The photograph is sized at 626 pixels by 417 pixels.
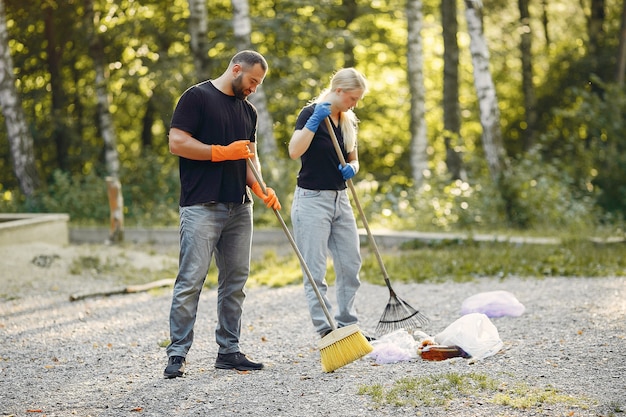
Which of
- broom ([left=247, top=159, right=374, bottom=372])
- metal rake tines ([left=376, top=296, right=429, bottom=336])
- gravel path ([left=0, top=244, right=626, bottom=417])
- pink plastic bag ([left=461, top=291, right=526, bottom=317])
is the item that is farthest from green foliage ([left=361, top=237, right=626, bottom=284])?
broom ([left=247, top=159, right=374, bottom=372])

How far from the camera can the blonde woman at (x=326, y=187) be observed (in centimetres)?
593

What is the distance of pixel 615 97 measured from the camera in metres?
14.9

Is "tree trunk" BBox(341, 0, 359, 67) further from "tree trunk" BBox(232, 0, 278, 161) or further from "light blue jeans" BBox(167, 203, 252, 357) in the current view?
"light blue jeans" BBox(167, 203, 252, 357)

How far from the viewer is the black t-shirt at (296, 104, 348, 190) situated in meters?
6.02

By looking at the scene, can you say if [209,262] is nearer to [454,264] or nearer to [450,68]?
[454,264]

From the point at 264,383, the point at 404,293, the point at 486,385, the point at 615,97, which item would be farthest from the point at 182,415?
the point at 615,97

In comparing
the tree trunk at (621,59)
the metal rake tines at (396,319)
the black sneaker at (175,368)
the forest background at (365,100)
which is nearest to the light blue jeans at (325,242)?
the metal rake tines at (396,319)

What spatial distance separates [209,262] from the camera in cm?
Result: 566

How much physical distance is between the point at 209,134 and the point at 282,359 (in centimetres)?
164

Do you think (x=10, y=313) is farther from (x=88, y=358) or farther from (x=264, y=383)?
(x=264, y=383)

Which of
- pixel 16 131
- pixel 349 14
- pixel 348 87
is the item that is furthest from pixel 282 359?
pixel 349 14

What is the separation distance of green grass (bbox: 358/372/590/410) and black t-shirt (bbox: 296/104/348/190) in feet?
4.89

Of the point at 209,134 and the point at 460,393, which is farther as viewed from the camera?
the point at 209,134

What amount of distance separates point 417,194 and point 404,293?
5384mm
